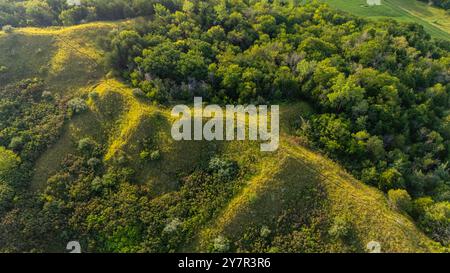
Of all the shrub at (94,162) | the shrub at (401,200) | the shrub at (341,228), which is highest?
the shrub at (94,162)

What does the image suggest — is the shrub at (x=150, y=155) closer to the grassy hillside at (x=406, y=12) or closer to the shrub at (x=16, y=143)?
the shrub at (x=16, y=143)

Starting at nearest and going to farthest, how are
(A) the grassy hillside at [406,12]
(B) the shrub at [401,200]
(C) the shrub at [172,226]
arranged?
(C) the shrub at [172,226] < (B) the shrub at [401,200] < (A) the grassy hillside at [406,12]

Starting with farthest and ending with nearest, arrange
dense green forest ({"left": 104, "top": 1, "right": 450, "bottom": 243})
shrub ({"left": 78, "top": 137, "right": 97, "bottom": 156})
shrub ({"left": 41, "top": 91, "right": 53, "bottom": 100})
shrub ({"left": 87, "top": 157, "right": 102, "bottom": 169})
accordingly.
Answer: shrub ({"left": 41, "top": 91, "right": 53, "bottom": 100}) → dense green forest ({"left": 104, "top": 1, "right": 450, "bottom": 243}) → shrub ({"left": 78, "top": 137, "right": 97, "bottom": 156}) → shrub ({"left": 87, "top": 157, "right": 102, "bottom": 169})

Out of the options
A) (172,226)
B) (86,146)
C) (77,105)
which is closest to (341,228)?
(172,226)

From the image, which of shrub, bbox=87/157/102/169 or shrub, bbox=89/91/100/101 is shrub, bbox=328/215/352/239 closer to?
shrub, bbox=87/157/102/169

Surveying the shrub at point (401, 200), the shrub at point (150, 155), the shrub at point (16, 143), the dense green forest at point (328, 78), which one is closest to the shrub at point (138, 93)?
the dense green forest at point (328, 78)

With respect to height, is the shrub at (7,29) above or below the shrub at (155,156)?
above

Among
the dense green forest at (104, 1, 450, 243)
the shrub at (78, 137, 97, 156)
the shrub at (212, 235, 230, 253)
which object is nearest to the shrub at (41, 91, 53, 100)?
the shrub at (78, 137, 97, 156)

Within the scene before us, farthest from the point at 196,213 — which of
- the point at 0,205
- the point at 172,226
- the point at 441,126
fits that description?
the point at 441,126
